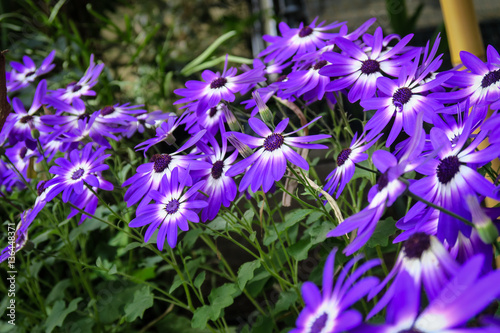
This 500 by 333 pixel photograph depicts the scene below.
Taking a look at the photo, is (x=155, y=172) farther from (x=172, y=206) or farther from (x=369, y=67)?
(x=369, y=67)

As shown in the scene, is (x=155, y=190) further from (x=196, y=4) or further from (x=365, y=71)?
(x=196, y=4)

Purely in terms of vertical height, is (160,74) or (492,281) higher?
(160,74)

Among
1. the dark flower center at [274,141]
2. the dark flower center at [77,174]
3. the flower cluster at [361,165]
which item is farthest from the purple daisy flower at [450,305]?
the dark flower center at [77,174]

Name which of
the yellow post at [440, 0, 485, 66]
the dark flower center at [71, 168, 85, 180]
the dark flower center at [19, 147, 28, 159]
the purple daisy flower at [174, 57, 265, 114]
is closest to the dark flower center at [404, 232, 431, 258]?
the purple daisy flower at [174, 57, 265, 114]

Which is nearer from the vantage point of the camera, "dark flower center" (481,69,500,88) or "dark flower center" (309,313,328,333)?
"dark flower center" (309,313,328,333)

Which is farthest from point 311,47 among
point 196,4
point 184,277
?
point 196,4

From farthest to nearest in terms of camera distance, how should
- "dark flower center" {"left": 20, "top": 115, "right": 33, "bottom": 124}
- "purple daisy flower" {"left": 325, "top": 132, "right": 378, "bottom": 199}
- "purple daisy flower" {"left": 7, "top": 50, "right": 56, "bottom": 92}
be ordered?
"purple daisy flower" {"left": 7, "top": 50, "right": 56, "bottom": 92} → "dark flower center" {"left": 20, "top": 115, "right": 33, "bottom": 124} → "purple daisy flower" {"left": 325, "top": 132, "right": 378, "bottom": 199}

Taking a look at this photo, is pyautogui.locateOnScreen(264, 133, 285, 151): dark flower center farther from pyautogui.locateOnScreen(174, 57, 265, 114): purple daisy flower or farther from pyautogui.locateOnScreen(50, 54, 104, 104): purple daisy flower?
pyautogui.locateOnScreen(50, 54, 104, 104): purple daisy flower
